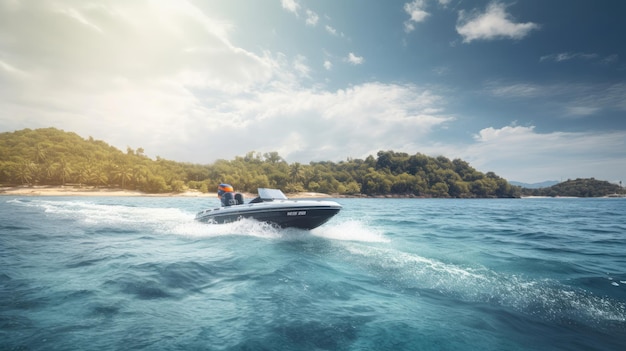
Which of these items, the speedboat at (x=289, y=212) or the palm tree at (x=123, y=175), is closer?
the speedboat at (x=289, y=212)

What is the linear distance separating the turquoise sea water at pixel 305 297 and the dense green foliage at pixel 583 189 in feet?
647

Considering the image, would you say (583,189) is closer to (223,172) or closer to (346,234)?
(223,172)

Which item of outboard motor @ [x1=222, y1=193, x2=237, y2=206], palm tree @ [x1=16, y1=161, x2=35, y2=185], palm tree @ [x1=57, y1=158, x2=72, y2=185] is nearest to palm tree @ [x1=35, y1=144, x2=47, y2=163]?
palm tree @ [x1=16, y1=161, x2=35, y2=185]

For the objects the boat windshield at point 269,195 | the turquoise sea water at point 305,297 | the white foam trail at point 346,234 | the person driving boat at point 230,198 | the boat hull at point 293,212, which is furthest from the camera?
the person driving boat at point 230,198

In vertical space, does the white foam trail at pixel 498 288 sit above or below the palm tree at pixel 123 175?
below

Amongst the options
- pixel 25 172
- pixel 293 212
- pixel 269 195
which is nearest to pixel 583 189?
pixel 269 195

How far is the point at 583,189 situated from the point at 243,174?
176005 mm

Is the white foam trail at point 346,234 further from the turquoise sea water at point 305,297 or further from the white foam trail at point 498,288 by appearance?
the white foam trail at point 498,288

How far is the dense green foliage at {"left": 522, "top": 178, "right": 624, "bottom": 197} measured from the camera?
15238cm

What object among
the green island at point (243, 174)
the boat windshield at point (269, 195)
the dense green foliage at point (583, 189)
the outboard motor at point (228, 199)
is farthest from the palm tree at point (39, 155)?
the dense green foliage at point (583, 189)

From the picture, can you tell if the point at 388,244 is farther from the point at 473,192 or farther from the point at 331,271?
the point at 473,192

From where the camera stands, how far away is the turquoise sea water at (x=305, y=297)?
3912 mm

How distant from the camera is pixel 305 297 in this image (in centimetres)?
541

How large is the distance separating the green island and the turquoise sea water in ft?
293
